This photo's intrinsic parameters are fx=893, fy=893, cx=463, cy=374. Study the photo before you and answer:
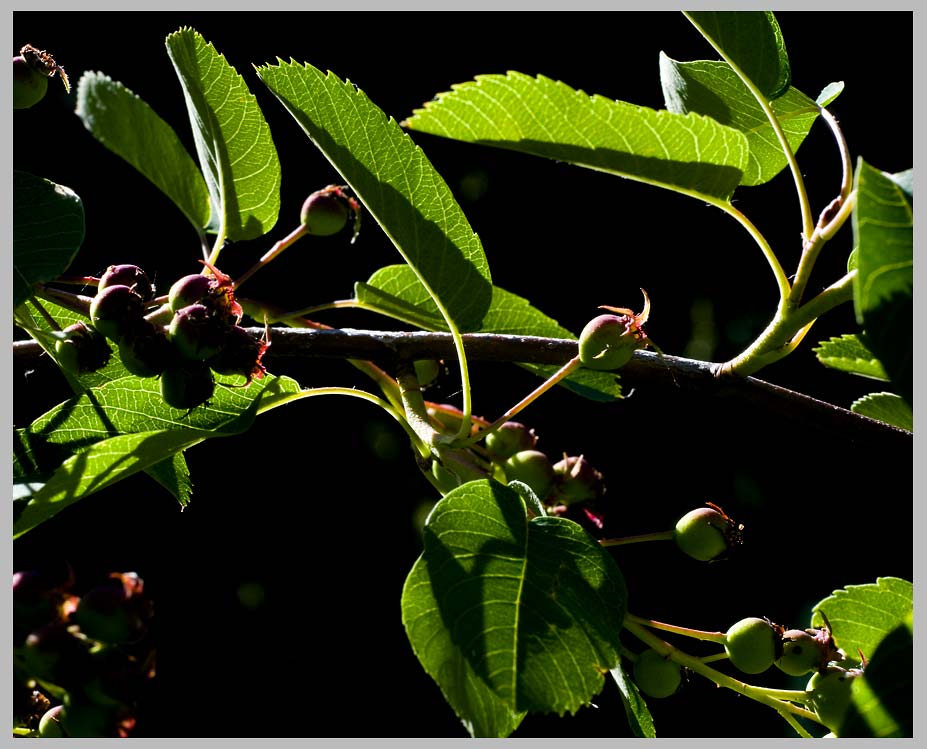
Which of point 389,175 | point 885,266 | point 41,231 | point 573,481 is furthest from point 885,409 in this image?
point 41,231

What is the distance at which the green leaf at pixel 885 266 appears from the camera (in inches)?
17.3

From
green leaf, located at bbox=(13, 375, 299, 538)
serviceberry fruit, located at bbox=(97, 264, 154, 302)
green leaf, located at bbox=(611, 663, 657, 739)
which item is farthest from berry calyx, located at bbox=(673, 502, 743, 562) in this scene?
serviceberry fruit, located at bbox=(97, 264, 154, 302)

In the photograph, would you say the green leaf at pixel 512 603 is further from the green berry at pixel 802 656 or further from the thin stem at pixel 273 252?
the thin stem at pixel 273 252

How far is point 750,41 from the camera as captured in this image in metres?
0.65

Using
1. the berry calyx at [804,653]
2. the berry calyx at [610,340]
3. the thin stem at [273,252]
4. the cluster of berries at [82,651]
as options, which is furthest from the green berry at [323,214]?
the berry calyx at [804,653]

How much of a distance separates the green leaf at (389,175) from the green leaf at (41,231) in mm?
166

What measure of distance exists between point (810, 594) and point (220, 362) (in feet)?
5.58

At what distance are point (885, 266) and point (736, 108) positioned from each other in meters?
0.34

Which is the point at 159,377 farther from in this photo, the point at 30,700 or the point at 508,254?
the point at 508,254

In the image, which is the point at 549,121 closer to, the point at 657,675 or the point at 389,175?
the point at 389,175

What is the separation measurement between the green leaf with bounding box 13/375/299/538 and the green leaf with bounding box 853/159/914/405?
40cm

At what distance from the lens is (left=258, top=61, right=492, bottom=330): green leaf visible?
60 centimetres

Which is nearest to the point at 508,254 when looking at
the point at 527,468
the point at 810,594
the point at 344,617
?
→ the point at 344,617

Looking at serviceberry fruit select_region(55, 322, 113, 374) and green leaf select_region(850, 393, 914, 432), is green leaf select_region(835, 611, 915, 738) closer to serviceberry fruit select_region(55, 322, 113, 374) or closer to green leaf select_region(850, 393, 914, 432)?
green leaf select_region(850, 393, 914, 432)
